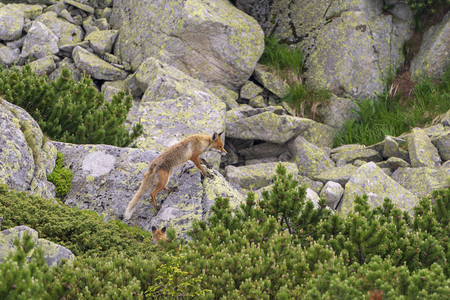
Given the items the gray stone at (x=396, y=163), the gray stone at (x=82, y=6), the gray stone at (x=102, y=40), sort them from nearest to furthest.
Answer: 1. the gray stone at (x=396, y=163)
2. the gray stone at (x=102, y=40)
3. the gray stone at (x=82, y=6)

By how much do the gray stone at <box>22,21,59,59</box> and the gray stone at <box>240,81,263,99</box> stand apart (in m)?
7.33

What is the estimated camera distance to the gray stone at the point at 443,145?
16406 millimetres

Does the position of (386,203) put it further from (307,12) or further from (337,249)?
(307,12)

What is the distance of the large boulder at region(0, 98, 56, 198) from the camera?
8.93 metres

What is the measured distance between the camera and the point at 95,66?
18016mm

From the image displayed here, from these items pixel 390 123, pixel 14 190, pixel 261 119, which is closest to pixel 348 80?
pixel 390 123

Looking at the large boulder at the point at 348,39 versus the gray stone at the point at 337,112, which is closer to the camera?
the gray stone at the point at 337,112

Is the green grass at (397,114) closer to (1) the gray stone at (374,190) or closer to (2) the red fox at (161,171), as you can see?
(1) the gray stone at (374,190)

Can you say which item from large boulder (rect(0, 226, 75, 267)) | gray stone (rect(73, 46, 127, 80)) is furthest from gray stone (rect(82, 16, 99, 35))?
large boulder (rect(0, 226, 75, 267))

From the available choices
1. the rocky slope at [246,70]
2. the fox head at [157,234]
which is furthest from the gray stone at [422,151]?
the fox head at [157,234]

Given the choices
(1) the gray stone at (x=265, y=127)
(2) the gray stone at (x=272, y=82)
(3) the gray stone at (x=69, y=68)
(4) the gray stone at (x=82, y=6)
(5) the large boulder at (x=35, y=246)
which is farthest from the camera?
(4) the gray stone at (x=82, y=6)

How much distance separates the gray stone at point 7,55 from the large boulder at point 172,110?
17.7 feet

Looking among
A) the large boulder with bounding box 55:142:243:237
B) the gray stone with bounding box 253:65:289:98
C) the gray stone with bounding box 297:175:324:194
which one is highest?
the large boulder with bounding box 55:142:243:237

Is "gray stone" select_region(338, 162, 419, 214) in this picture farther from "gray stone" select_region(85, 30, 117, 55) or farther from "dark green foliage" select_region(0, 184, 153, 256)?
"gray stone" select_region(85, 30, 117, 55)
